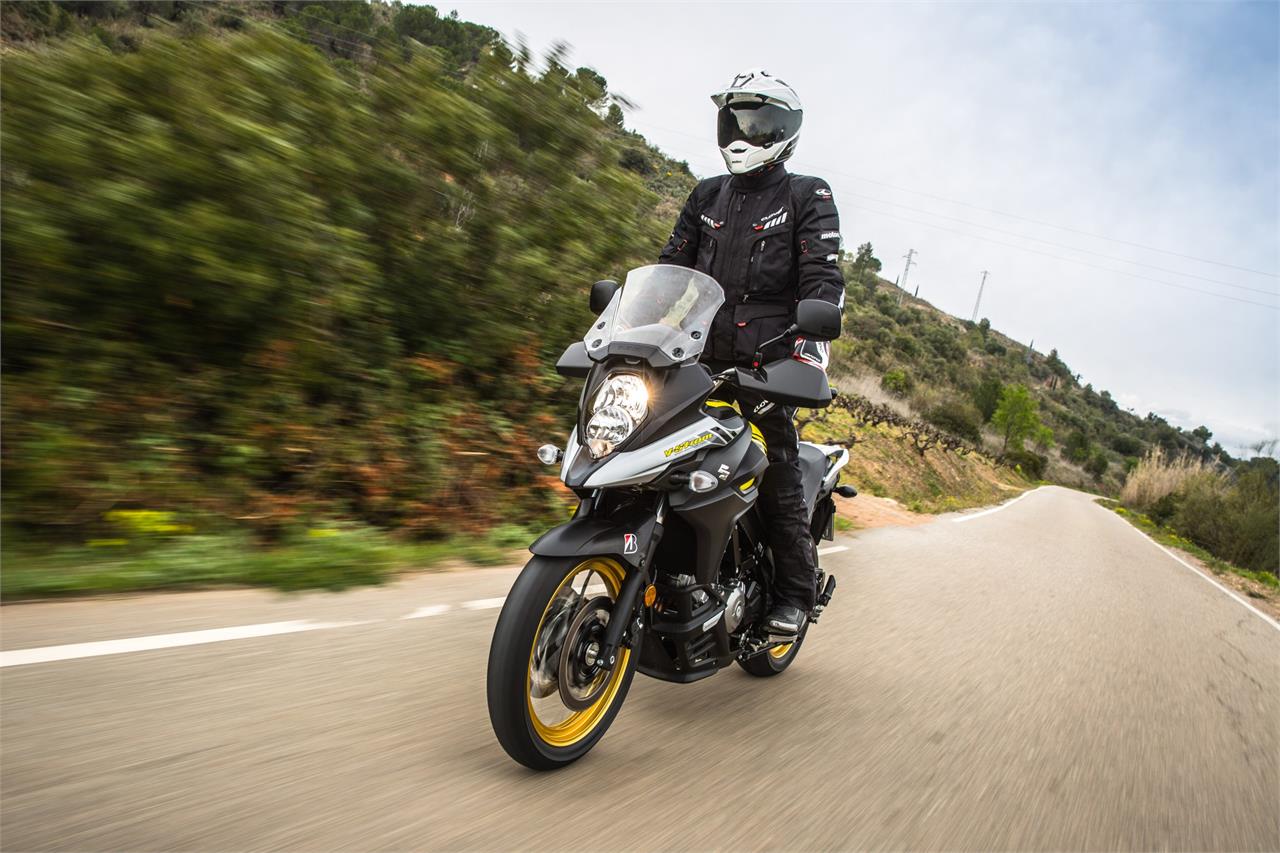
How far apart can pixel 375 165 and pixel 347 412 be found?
2003 millimetres

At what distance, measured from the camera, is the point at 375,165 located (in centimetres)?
588

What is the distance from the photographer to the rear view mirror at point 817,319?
2523mm

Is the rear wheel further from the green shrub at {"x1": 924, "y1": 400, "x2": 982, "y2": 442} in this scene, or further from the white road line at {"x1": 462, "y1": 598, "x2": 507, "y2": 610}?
the green shrub at {"x1": 924, "y1": 400, "x2": 982, "y2": 442}

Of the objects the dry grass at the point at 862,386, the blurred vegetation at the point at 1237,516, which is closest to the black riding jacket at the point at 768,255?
the blurred vegetation at the point at 1237,516

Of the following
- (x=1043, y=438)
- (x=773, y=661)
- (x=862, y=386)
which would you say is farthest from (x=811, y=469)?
(x=1043, y=438)

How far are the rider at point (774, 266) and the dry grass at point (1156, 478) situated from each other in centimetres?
4432

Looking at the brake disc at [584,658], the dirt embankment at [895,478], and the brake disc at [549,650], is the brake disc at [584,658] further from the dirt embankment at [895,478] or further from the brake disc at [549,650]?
the dirt embankment at [895,478]

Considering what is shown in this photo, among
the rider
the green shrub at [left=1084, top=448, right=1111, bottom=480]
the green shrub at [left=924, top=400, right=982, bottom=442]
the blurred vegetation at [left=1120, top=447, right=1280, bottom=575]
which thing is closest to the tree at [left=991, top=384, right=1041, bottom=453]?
the green shrub at [left=924, top=400, right=982, bottom=442]

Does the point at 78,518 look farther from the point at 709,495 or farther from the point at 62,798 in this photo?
the point at 709,495

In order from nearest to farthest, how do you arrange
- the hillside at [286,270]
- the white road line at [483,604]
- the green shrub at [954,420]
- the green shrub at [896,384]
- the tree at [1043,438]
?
the white road line at [483,604]
the hillside at [286,270]
the green shrub at [954,420]
the green shrub at [896,384]
the tree at [1043,438]

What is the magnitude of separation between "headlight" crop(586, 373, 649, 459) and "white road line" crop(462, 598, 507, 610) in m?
1.93

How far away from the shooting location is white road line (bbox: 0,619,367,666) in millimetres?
2631

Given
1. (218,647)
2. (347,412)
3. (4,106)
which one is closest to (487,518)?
(347,412)

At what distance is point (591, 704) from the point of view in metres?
2.54
